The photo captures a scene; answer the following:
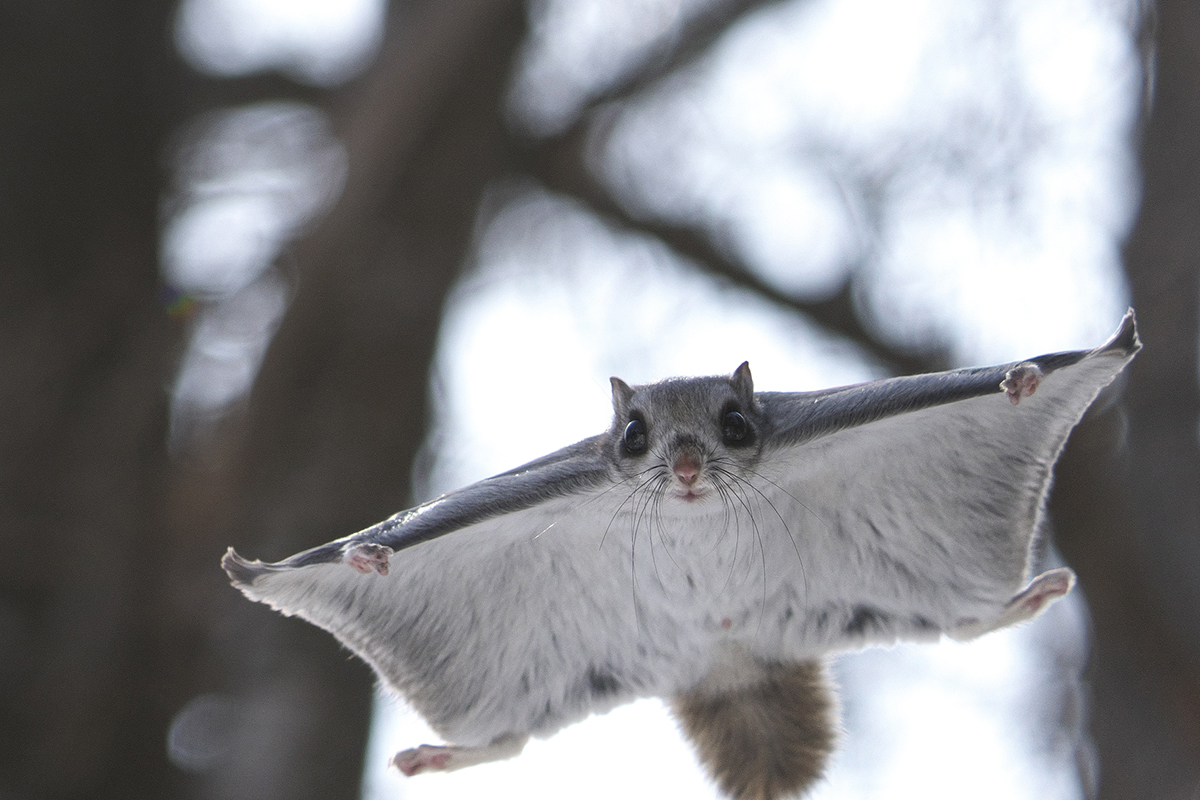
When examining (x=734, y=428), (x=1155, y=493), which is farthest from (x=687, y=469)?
(x=1155, y=493)

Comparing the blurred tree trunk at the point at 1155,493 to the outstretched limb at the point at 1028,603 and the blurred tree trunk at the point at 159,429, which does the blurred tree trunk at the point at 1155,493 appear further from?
the blurred tree trunk at the point at 159,429

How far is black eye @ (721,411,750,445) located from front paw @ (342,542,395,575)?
62 centimetres

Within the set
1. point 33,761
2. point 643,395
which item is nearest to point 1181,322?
point 643,395

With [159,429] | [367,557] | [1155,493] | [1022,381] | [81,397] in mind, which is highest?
[1022,381]

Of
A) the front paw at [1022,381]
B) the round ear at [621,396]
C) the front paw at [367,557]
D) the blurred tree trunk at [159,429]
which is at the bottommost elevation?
the blurred tree trunk at [159,429]

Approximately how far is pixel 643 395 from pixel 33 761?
10.5 ft

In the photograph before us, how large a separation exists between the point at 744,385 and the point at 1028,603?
52cm

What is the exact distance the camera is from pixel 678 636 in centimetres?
156

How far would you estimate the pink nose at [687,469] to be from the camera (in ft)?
4.87

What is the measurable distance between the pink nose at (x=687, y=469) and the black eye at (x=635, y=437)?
150mm

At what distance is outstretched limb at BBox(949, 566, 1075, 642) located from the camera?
1.42m

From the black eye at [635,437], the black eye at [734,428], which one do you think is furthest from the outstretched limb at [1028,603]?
the black eye at [635,437]

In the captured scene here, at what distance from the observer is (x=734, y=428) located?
157 cm

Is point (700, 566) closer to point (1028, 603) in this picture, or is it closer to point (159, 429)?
point (1028, 603)
